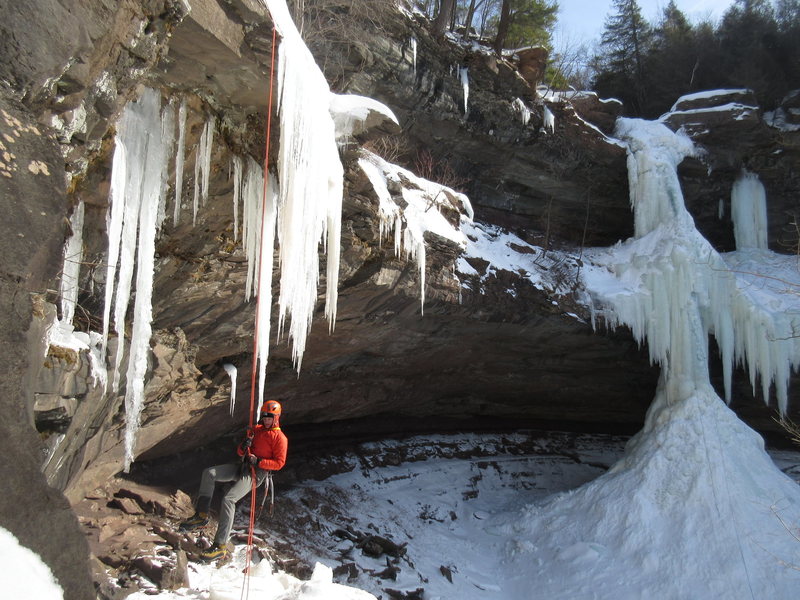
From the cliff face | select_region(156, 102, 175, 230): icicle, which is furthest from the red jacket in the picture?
select_region(156, 102, 175, 230): icicle

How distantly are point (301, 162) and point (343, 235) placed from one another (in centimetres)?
276

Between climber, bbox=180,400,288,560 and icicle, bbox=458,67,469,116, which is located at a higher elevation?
icicle, bbox=458,67,469,116

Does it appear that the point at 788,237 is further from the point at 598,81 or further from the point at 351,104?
the point at 351,104

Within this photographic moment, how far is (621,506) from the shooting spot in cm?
1047

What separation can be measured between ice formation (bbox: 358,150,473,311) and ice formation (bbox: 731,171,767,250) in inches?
334

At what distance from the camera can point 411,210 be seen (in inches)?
379

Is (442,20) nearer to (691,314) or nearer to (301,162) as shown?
(691,314)

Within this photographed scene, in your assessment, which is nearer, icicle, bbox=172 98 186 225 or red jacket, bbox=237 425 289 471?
icicle, bbox=172 98 186 225

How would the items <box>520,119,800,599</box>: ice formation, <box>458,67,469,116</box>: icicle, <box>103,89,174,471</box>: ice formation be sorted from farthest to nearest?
<box>458,67,469,116</box>: icicle < <box>520,119,800,599</box>: ice formation < <box>103,89,174,471</box>: ice formation

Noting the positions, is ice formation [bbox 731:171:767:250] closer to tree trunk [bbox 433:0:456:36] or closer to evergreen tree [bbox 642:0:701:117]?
evergreen tree [bbox 642:0:701:117]

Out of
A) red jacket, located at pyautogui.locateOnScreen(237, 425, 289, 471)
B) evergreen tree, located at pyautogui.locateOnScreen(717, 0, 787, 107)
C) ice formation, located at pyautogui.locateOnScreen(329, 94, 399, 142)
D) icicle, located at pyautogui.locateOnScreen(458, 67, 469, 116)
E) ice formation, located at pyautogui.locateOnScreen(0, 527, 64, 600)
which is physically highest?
evergreen tree, located at pyautogui.locateOnScreen(717, 0, 787, 107)

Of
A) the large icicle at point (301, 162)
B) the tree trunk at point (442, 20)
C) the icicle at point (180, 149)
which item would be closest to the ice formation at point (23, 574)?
the large icicle at point (301, 162)

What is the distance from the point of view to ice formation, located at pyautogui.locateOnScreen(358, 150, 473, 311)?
28.6 feet

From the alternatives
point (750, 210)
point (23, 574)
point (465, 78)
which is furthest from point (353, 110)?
point (750, 210)
